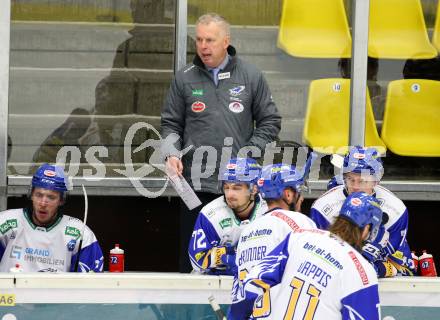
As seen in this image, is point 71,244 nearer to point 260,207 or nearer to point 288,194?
point 260,207

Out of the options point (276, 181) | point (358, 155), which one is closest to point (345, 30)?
point (358, 155)

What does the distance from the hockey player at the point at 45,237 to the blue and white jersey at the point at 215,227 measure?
0.59 meters

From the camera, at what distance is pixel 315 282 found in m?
4.49

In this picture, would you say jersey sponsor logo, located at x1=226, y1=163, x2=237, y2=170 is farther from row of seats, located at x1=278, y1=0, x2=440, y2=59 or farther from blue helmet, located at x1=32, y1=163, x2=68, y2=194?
row of seats, located at x1=278, y1=0, x2=440, y2=59

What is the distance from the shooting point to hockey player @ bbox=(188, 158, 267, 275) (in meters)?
5.94

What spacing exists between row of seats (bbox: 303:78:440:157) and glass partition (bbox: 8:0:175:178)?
104cm

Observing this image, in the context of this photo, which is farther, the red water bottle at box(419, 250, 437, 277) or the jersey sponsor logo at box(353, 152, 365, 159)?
the red water bottle at box(419, 250, 437, 277)

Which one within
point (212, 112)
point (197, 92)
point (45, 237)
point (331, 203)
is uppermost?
point (197, 92)

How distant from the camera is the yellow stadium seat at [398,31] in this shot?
25.9 ft

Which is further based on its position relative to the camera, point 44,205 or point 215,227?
point 44,205

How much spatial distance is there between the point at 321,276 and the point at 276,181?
758mm

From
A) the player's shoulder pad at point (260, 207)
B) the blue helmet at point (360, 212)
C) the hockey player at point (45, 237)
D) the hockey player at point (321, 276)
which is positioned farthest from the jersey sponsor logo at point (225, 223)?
the blue helmet at point (360, 212)

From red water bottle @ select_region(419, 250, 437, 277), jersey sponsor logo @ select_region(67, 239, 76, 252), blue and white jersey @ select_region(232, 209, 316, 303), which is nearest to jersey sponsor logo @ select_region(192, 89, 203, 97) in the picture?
jersey sponsor logo @ select_region(67, 239, 76, 252)

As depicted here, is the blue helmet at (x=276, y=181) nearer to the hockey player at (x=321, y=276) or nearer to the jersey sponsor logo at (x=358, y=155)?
the hockey player at (x=321, y=276)
